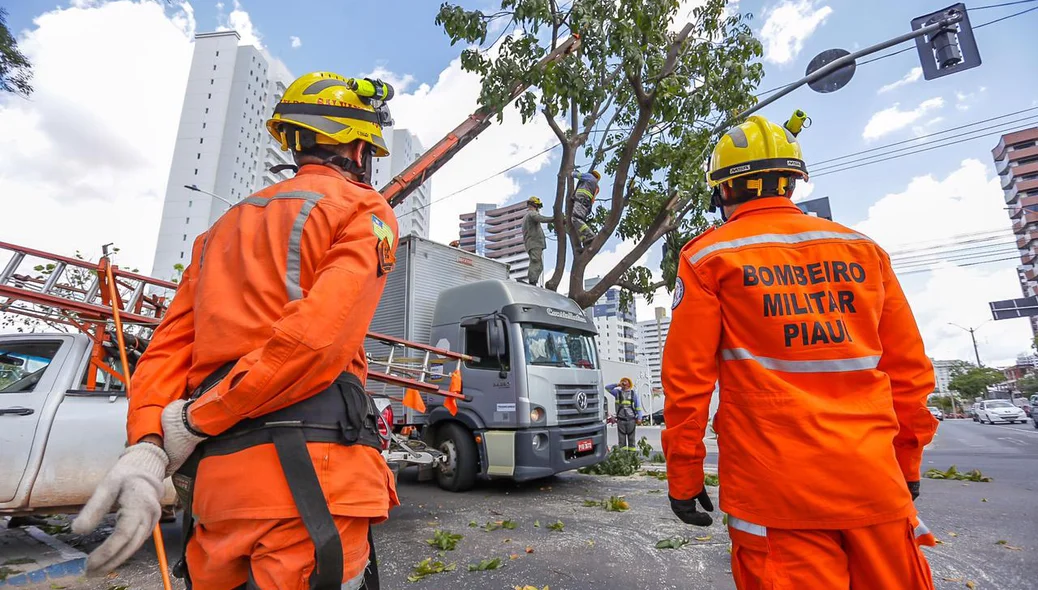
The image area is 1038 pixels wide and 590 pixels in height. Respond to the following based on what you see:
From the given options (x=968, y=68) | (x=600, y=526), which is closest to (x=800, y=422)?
(x=600, y=526)

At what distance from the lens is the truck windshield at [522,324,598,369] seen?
7680 mm

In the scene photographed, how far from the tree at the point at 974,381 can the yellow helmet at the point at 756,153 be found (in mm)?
91788

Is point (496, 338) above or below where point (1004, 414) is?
above

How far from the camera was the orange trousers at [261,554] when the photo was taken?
49.9 inches

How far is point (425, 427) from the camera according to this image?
8336 millimetres

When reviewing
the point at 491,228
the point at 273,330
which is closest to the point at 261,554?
the point at 273,330

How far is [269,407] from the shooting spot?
4.31ft

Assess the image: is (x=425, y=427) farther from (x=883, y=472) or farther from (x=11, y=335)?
(x=883, y=472)

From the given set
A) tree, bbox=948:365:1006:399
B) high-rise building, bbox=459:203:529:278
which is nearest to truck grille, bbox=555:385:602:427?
tree, bbox=948:365:1006:399

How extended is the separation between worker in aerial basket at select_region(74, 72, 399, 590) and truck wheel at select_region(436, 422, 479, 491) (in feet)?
20.1

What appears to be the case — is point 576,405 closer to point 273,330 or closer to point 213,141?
point 273,330

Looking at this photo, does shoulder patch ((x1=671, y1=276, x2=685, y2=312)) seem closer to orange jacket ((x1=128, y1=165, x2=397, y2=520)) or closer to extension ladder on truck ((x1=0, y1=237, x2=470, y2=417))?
orange jacket ((x1=128, y1=165, x2=397, y2=520))

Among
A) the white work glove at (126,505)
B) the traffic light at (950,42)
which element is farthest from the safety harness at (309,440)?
the traffic light at (950,42)

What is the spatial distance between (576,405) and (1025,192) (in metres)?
99.2
